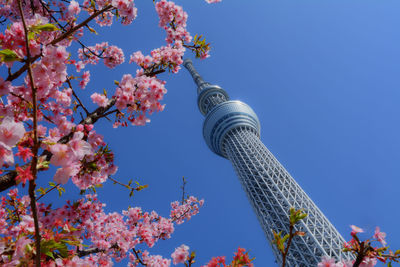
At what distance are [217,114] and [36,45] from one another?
41329 millimetres

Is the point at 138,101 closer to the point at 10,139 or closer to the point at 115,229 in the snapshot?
the point at 10,139

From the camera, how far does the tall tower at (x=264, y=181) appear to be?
2570cm

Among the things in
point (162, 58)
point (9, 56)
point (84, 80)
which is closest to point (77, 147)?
point (9, 56)

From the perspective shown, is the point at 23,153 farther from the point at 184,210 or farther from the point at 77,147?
the point at 184,210

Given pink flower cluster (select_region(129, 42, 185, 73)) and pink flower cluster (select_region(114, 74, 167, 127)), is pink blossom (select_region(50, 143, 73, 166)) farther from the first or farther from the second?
pink flower cluster (select_region(129, 42, 185, 73))

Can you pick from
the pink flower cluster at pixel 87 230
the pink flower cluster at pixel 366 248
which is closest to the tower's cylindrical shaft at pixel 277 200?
the pink flower cluster at pixel 87 230

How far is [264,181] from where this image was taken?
32438 millimetres

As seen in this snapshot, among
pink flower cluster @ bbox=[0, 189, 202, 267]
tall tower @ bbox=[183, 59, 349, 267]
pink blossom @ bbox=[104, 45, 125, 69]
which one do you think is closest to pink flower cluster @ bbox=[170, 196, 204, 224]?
pink flower cluster @ bbox=[0, 189, 202, 267]

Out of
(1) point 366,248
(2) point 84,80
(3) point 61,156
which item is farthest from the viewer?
(2) point 84,80

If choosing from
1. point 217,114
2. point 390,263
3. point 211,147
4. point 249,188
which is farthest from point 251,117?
point 390,263

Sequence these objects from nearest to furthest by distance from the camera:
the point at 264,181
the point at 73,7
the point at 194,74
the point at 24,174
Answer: the point at 24,174, the point at 73,7, the point at 264,181, the point at 194,74

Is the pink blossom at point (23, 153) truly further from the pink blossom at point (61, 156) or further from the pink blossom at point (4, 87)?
the pink blossom at point (4, 87)

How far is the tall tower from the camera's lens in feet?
84.3

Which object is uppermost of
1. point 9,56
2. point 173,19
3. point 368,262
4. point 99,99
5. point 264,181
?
point 264,181
